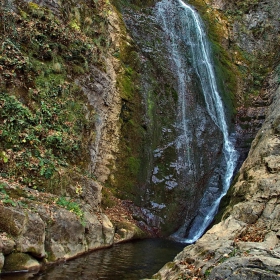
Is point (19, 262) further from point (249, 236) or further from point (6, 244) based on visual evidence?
point (249, 236)

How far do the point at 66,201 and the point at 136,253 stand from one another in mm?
2915

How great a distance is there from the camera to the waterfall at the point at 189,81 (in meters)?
14.5

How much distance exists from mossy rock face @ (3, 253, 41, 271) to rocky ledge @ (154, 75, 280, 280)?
2.84 meters

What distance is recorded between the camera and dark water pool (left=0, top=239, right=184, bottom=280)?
6.91m

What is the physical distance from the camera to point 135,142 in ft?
51.2

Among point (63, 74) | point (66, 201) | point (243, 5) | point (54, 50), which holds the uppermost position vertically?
point (243, 5)

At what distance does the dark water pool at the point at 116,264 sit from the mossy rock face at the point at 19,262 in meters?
0.25

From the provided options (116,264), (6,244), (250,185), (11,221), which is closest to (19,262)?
(6,244)

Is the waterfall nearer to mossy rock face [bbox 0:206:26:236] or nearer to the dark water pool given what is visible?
the dark water pool

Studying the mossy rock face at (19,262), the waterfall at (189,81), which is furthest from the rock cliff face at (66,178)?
the waterfall at (189,81)

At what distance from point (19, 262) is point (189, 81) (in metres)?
15.6

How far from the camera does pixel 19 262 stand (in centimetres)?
667

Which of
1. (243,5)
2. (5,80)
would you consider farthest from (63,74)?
(243,5)

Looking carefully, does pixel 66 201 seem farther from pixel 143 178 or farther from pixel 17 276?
pixel 143 178
